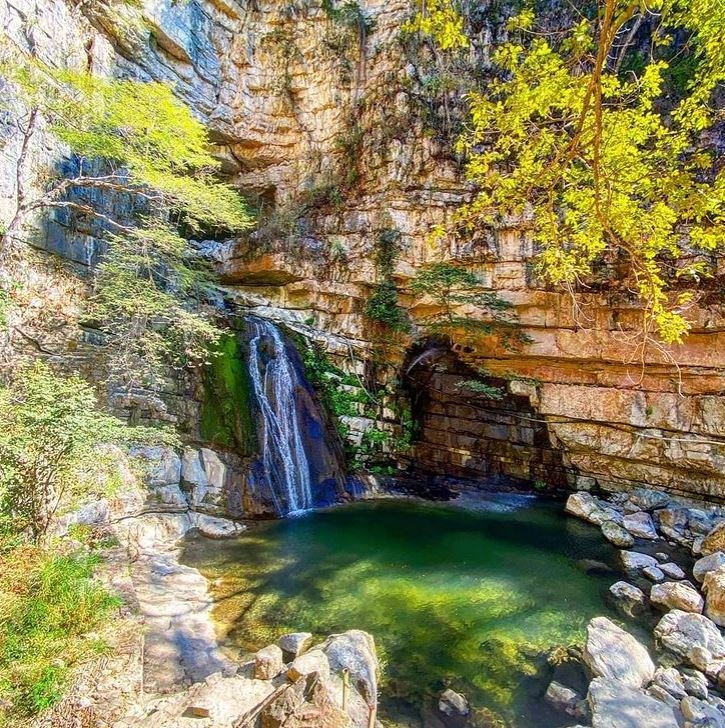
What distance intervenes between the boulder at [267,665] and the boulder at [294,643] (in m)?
0.30

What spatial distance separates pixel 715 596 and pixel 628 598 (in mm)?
897

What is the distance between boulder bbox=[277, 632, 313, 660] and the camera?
3.67 metres

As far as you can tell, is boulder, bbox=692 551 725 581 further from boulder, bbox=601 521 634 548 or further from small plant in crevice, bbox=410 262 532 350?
small plant in crevice, bbox=410 262 532 350

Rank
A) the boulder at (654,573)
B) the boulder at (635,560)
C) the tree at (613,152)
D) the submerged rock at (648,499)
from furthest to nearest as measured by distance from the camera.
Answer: the submerged rock at (648,499), the boulder at (635,560), the boulder at (654,573), the tree at (613,152)

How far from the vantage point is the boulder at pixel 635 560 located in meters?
6.02

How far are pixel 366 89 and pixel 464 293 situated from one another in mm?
7008

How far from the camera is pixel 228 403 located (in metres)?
8.21

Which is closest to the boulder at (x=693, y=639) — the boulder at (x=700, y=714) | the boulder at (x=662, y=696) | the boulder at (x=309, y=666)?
the boulder at (x=700, y=714)

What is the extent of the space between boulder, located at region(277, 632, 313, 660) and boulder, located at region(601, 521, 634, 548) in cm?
584

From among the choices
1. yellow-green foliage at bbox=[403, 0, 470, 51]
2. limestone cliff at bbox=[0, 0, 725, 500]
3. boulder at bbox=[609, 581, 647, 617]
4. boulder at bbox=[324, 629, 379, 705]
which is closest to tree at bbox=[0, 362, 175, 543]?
boulder at bbox=[324, 629, 379, 705]

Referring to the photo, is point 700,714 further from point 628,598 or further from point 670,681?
point 628,598

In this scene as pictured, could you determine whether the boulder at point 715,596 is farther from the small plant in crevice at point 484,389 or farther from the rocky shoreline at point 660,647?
the small plant in crevice at point 484,389

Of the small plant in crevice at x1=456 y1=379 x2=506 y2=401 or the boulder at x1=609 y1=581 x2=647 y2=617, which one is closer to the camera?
the boulder at x1=609 y1=581 x2=647 y2=617

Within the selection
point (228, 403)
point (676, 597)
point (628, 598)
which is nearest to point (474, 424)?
point (628, 598)
